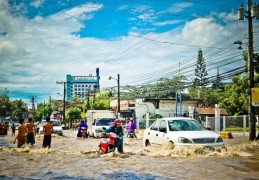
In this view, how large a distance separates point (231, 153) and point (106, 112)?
20626mm

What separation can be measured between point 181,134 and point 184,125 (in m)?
1.24

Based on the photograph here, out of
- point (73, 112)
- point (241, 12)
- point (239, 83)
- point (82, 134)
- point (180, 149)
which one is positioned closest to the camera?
point (180, 149)

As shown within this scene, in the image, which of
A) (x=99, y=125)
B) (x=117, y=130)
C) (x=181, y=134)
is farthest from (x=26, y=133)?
(x=99, y=125)

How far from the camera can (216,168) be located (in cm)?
1001

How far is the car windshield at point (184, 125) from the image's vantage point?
13523mm

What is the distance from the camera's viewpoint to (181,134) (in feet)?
41.3

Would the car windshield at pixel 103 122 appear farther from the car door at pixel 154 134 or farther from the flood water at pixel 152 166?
the flood water at pixel 152 166

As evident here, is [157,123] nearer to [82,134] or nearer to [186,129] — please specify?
[186,129]

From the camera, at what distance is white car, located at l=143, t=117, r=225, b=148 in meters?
12.3

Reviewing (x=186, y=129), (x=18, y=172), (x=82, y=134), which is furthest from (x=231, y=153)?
(x=82, y=134)

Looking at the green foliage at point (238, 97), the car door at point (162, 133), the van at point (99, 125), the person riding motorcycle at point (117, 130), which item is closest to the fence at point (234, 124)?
the green foliage at point (238, 97)

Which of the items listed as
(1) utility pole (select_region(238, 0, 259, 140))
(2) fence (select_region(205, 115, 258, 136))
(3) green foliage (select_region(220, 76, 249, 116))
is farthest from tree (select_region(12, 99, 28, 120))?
(1) utility pole (select_region(238, 0, 259, 140))

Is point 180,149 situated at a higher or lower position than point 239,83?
lower

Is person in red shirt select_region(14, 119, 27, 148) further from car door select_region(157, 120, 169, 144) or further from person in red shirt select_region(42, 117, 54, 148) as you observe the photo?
car door select_region(157, 120, 169, 144)
